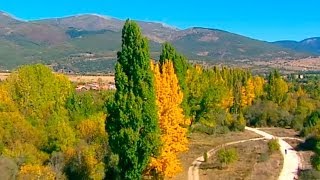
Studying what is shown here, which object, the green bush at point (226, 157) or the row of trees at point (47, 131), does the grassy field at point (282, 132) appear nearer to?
the green bush at point (226, 157)

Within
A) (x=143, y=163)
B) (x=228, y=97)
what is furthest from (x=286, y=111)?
(x=143, y=163)

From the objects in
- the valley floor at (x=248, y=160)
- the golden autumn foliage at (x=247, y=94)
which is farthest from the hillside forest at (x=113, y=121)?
the golden autumn foliage at (x=247, y=94)

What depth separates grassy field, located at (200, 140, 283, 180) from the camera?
4178 cm

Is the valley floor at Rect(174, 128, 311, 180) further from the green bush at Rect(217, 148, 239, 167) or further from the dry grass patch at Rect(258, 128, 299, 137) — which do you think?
the dry grass patch at Rect(258, 128, 299, 137)

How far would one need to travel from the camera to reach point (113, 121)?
30.7 metres

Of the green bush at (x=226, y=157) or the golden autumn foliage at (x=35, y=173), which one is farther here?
the green bush at (x=226, y=157)

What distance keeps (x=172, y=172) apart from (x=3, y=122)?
636 inches

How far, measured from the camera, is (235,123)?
258ft

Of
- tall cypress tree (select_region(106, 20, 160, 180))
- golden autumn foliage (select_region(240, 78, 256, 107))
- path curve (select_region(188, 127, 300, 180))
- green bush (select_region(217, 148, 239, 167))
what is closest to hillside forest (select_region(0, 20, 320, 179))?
tall cypress tree (select_region(106, 20, 160, 180))

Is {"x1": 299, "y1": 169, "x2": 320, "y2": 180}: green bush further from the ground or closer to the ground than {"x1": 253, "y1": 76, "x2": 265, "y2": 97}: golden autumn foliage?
closer to the ground

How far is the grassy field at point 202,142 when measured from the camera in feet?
162

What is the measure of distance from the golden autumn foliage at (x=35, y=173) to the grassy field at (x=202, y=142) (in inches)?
502

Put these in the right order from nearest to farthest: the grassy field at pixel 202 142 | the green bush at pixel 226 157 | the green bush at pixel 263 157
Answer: the green bush at pixel 226 157
the green bush at pixel 263 157
the grassy field at pixel 202 142

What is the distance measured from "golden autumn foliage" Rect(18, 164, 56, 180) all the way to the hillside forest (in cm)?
8
